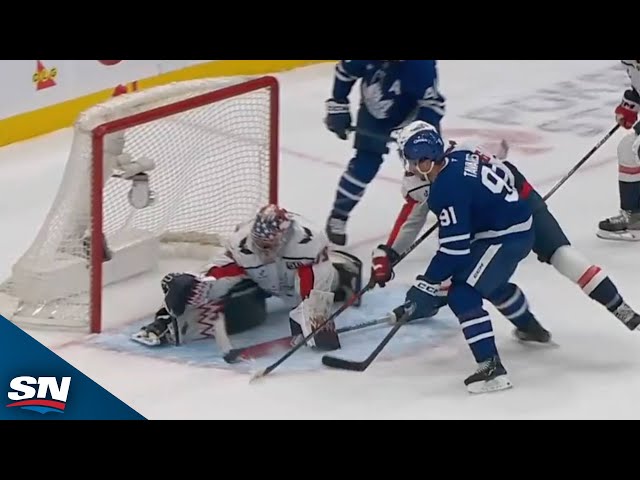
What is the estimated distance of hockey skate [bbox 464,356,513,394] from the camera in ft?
13.5

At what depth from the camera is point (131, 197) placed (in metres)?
4.83

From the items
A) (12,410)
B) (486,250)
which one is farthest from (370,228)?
(12,410)

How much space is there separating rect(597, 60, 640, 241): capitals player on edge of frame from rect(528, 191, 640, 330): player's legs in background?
913 millimetres

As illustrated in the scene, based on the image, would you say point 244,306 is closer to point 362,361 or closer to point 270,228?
point 270,228

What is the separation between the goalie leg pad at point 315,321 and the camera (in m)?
4.36

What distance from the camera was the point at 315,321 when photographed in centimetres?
437

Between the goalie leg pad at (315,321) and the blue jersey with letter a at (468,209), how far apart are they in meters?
0.44

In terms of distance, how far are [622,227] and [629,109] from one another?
18.6 inches

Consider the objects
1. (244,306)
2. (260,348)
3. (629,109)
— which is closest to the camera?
(260,348)

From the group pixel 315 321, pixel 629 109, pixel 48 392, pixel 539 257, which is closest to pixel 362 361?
pixel 315 321

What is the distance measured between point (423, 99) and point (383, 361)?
102 cm

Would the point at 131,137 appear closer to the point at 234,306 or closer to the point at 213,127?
the point at 213,127

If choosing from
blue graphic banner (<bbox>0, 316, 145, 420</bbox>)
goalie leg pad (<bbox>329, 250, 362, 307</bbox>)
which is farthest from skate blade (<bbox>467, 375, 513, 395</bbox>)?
blue graphic banner (<bbox>0, 316, 145, 420</bbox>)

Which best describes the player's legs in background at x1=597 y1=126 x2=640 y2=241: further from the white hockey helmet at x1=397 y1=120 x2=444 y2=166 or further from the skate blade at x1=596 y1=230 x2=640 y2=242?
the white hockey helmet at x1=397 y1=120 x2=444 y2=166
